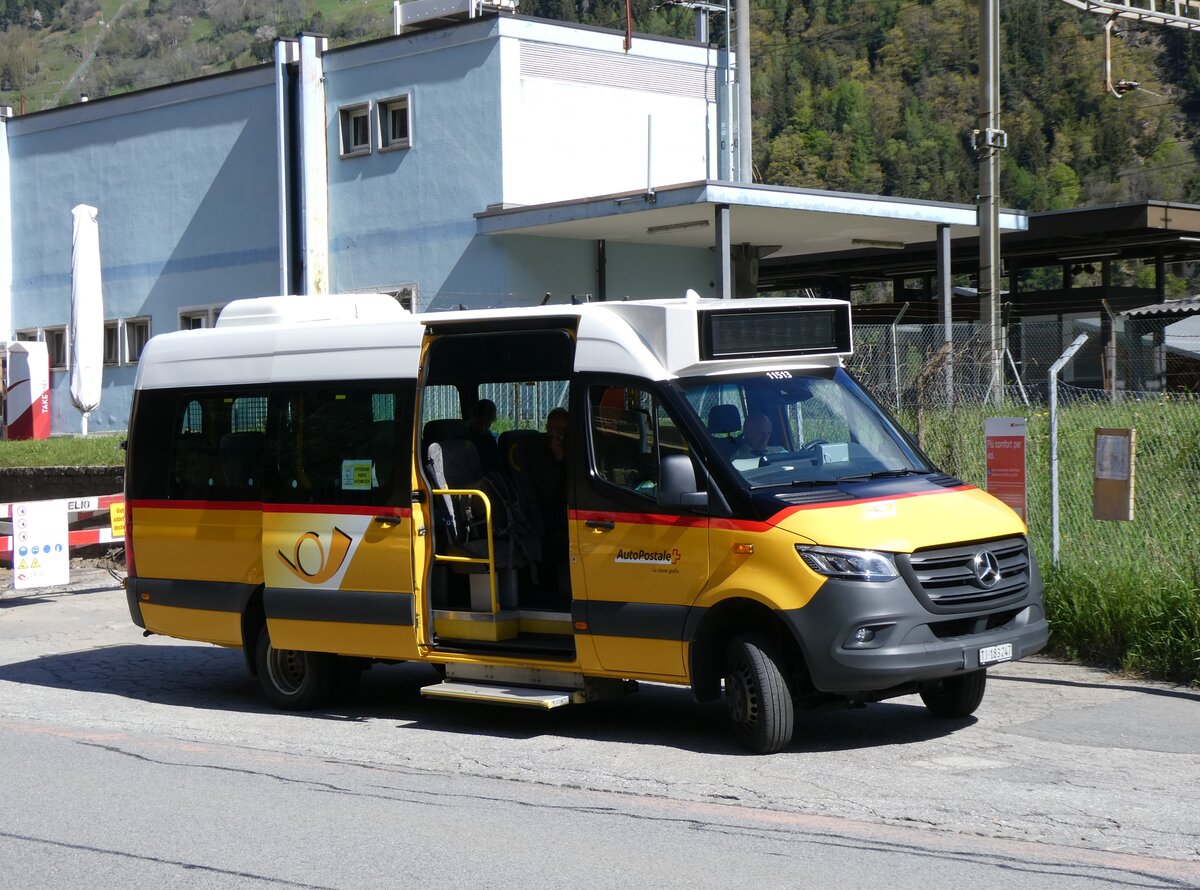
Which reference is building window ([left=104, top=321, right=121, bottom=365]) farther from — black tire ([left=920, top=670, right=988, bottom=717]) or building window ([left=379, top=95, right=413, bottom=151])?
black tire ([left=920, top=670, right=988, bottom=717])

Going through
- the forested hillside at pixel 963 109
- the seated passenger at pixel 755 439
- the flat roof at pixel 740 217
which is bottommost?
the seated passenger at pixel 755 439

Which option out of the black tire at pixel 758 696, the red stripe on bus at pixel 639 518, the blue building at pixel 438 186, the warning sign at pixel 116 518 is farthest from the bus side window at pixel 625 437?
the blue building at pixel 438 186

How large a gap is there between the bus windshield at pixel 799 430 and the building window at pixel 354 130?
19051 mm

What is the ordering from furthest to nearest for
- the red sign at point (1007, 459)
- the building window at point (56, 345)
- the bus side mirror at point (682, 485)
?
the building window at point (56, 345) → the red sign at point (1007, 459) → the bus side mirror at point (682, 485)

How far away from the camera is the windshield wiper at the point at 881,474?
8914mm

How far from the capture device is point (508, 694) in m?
9.33

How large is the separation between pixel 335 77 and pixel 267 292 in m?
4.12

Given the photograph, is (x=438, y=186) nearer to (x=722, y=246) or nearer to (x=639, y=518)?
(x=722, y=246)

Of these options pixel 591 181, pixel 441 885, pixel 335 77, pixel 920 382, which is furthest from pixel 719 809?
pixel 335 77

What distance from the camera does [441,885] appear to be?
619 centimetres

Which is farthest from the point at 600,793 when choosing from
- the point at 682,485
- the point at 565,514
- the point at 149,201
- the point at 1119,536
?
the point at 149,201

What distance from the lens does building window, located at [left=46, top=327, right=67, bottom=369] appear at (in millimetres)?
32906

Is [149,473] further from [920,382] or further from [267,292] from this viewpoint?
[267,292]

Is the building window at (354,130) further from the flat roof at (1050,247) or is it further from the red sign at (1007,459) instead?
the red sign at (1007,459)
